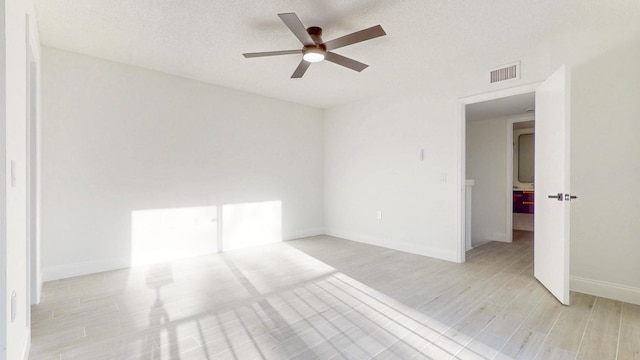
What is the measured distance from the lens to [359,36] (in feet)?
7.78

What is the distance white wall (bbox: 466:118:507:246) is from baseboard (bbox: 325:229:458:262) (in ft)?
4.39

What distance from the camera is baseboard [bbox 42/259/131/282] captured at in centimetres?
311

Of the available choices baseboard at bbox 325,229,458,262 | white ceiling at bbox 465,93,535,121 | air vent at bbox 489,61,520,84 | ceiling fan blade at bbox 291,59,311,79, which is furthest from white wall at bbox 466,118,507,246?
ceiling fan blade at bbox 291,59,311,79

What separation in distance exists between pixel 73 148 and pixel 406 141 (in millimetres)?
4205

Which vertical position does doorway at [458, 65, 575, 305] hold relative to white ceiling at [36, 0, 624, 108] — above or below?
below

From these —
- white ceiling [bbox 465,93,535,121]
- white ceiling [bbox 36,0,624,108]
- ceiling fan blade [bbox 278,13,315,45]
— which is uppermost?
white ceiling [bbox 36,0,624,108]

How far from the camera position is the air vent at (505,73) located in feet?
10.7

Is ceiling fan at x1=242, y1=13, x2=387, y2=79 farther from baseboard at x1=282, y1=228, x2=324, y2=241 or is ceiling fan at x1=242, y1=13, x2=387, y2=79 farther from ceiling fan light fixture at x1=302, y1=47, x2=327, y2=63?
baseboard at x1=282, y1=228, x2=324, y2=241

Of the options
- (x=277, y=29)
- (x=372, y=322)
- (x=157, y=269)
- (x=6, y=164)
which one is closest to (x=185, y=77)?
(x=277, y=29)

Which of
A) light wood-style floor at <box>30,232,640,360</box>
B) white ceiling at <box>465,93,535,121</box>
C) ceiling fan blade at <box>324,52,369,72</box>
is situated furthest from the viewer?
white ceiling at <box>465,93,535,121</box>

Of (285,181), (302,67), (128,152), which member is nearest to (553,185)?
(302,67)

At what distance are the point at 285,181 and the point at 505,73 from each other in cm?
352

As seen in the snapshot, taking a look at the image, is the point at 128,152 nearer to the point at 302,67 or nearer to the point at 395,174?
the point at 302,67

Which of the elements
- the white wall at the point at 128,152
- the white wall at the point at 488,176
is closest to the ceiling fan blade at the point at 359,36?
the white wall at the point at 128,152
